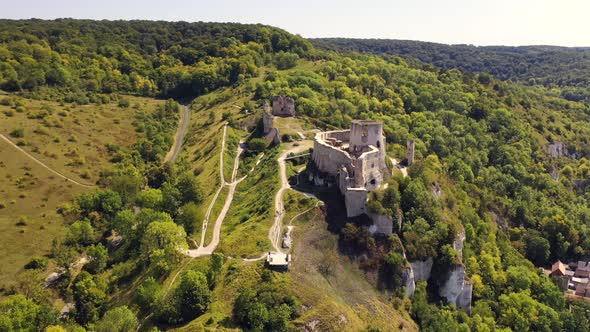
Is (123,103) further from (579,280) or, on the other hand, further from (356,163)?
(579,280)

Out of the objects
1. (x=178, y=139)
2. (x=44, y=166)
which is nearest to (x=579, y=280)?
(x=178, y=139)

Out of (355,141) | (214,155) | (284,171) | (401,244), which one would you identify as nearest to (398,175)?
(355,141)

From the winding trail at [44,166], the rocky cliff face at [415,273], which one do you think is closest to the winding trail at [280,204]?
the rocky cliff face at [415,273]

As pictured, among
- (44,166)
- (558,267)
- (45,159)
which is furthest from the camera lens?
(45,159)

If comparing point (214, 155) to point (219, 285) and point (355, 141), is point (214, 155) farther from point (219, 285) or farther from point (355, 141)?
point (219, 285)

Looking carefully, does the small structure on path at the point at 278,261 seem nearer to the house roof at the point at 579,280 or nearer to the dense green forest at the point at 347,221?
the dense green forest at the point at 347,221

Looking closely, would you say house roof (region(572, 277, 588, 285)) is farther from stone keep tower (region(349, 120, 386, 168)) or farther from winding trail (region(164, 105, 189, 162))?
winding trail (region(164, 105, 189, 162))

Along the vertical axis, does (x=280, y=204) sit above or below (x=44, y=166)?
above
